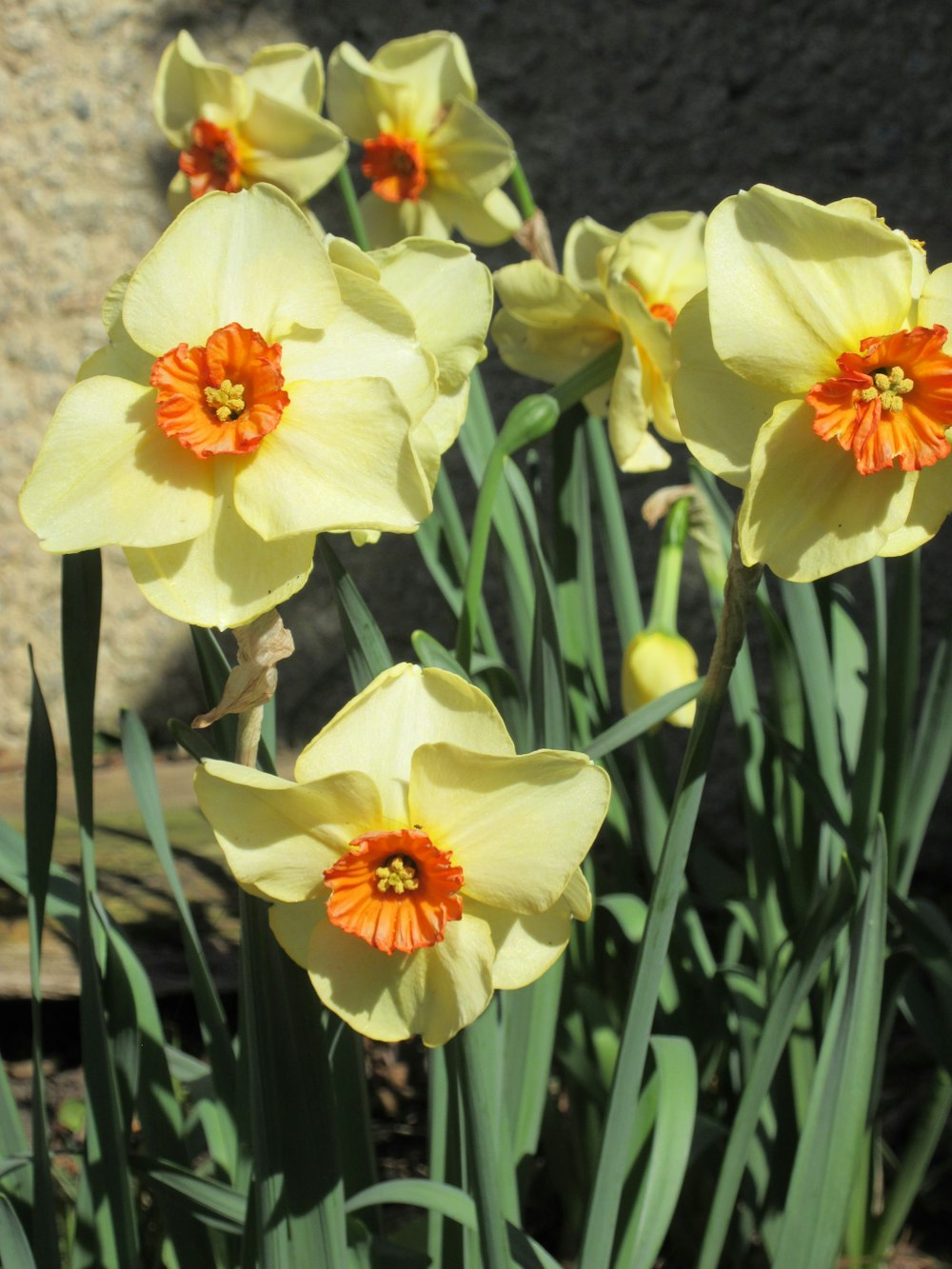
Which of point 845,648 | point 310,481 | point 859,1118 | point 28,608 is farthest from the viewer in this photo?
point 28,608

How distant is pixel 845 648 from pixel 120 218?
1.60 meters

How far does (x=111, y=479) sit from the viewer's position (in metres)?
0.61

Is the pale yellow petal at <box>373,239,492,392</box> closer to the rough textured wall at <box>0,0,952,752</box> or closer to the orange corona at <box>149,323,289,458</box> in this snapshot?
the orange corona at <box>149,323,289,458</box>

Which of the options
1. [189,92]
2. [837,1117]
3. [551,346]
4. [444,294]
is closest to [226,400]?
[444,294]

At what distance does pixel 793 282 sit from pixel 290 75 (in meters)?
0.89

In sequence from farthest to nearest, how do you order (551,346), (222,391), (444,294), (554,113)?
(554,113), (551,346), (444,294), (222,391)

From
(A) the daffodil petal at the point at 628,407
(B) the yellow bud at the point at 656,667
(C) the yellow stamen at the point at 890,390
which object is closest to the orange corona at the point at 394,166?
(A) the daffodil petal at the point at 628,407

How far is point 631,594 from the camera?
139cm

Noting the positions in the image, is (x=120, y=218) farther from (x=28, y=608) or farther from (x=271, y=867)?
(x=271, y=867)

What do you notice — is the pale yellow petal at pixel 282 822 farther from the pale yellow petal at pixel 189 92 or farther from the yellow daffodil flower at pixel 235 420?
the pale yellow petal at pixel 189 92

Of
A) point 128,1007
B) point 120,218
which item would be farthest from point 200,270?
point 120,218

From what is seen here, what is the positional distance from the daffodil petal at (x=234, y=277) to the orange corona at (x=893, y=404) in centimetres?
29

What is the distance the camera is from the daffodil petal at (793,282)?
24.3 inches

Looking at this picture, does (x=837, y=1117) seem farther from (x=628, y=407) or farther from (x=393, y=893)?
(x=628, y=407)
